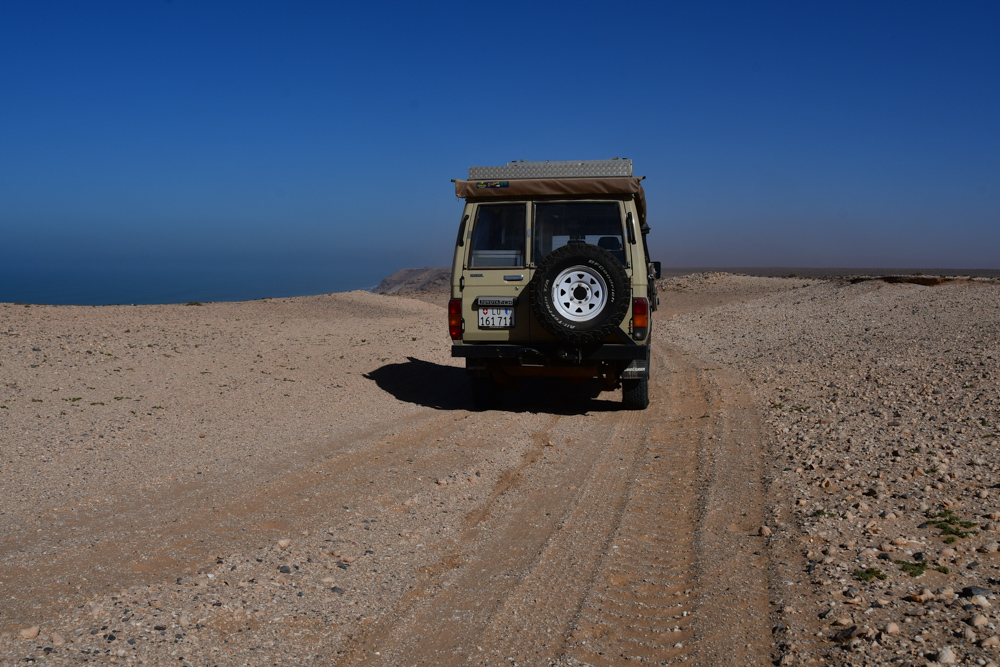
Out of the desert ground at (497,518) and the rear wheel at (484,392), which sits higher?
the rear wheel at (484,392)

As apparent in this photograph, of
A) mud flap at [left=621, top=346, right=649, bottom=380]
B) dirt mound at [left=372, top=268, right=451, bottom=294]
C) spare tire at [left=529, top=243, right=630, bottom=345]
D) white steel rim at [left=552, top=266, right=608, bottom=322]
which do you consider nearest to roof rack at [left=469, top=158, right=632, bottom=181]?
spare tire at [left=529, top=243, right=630, bottom=345]

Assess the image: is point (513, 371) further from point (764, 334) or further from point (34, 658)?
point (764, 334)

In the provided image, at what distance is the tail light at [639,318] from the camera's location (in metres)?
8.18

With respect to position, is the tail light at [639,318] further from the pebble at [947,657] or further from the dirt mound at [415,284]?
the dirt mound at [415,284]

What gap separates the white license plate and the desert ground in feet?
3.66

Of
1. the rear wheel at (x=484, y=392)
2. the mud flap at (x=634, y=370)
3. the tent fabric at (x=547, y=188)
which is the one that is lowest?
the rear wheel at (x=484, y=392)

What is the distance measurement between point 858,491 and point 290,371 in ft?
28.8

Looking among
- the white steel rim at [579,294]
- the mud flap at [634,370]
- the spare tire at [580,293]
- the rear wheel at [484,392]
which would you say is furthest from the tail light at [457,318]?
the mud flap at [634,370]

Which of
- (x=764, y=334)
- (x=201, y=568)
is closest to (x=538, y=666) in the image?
(x=201, y=568)

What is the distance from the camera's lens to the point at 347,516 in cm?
495

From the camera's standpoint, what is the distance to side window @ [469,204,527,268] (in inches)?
340

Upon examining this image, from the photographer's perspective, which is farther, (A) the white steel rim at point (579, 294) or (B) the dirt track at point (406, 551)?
(A) the white steel rim at point (579, 294)

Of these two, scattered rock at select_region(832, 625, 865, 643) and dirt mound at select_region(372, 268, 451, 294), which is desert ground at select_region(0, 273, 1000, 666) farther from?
dirt mound at select_region(372, 268, 451, 294)

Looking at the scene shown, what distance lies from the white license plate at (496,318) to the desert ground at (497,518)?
1.11 m
